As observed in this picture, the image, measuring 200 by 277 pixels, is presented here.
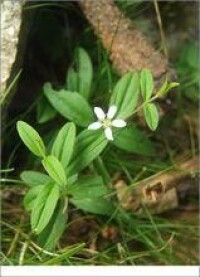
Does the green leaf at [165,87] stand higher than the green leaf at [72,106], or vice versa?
the green leaf at [165,87]

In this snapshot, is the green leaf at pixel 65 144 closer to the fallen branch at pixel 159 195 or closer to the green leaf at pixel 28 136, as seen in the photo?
the green leaf at pixel 28 136

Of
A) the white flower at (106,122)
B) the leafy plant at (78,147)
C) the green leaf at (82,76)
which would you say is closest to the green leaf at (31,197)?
the leafy plant at (78,147)

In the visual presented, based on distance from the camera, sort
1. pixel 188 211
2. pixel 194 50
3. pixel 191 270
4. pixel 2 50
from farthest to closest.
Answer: pixel 194 50, pixel 188 211, pixel 2 50, pixel 191 270

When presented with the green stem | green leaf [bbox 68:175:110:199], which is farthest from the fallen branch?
green leaf [bbox 68:175:110:199]

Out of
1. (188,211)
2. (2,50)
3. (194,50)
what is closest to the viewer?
(2,50)

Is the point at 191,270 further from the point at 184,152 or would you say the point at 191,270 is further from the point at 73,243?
the point at 184,152

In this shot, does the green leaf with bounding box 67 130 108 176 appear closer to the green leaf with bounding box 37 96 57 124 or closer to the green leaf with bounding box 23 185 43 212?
the green leaf with bounding box 23 185 43 212

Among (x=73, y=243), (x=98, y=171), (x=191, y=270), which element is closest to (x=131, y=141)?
(x=98, y=171)
